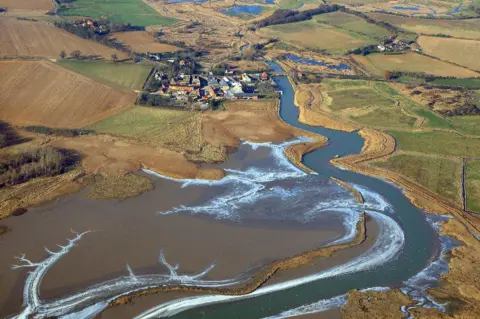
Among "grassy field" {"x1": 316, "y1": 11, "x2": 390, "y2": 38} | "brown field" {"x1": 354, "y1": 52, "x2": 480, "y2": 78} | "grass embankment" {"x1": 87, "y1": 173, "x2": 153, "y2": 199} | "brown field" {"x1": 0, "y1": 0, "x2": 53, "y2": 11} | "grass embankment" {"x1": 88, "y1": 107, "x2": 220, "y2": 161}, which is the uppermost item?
"brown field" {"x1": 0, "y1": 0, "x2": 53, "y2": 11}

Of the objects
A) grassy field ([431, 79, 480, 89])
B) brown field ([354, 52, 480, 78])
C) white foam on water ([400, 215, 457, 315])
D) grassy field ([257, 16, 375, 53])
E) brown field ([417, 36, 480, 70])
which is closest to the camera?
white foam on water ([400, 215, 457, 315])

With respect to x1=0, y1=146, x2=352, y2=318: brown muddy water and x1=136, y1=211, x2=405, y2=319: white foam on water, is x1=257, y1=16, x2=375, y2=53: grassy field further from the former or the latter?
x1=0, y1=146, x2=352, y2=318: brown muddy water

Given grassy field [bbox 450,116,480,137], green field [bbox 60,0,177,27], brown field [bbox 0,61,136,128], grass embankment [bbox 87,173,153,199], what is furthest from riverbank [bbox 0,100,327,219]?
green field [bbox 60,0,177,27]

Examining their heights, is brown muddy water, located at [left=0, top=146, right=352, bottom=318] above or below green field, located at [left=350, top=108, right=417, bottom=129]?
below

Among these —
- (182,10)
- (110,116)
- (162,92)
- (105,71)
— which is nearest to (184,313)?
(110,116)

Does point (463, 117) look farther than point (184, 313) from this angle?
Yes

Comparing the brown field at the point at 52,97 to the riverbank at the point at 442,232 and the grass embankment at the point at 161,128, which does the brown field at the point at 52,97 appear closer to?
the grass embankment at the point at 161,128

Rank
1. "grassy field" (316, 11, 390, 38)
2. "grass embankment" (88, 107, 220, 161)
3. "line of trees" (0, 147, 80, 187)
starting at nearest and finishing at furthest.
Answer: "line of trees" (0, 147, 80, 187) → "grass embankment" (88, 107, 220, 161) → "grassy field" (316, 11, 390, 38)

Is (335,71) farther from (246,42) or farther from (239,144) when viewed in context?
(239,144)
